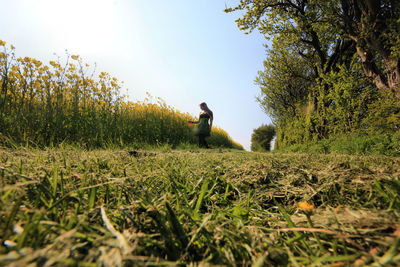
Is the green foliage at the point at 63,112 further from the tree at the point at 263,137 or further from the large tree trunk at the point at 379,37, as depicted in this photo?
the tree at the point at 263,137

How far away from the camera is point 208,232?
0.70m

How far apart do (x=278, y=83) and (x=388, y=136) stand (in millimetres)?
10572

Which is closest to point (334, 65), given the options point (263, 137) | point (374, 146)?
point (374, 146)

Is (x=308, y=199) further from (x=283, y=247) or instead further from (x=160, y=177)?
(x=160, y=177)

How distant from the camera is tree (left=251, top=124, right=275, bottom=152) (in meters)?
22.7

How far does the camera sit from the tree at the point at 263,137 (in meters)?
22.7

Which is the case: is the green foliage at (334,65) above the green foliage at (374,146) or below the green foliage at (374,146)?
above

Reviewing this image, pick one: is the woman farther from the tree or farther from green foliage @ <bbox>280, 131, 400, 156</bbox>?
the tree

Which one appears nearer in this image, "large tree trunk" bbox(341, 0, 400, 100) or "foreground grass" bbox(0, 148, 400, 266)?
"foreground grass" bbox(0, 148, 400, 266)

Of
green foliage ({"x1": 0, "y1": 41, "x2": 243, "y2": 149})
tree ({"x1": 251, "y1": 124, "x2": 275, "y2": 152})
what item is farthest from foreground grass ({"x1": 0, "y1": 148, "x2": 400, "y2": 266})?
tree ({"x1": 251, "y1": 124, "x2": 275, "y2": 152})

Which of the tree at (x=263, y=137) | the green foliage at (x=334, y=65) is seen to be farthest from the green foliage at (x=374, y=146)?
the tree at (x=263, y=137)

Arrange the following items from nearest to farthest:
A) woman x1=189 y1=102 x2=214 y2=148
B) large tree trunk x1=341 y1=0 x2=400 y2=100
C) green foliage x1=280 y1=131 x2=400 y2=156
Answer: green foliage x1=280 y1=131 x2=400 y2=156 < large tree trunk x1=341 y1=0 x2=400 y2=100 < woman x1=189 y1=102 x2=214 y2=148

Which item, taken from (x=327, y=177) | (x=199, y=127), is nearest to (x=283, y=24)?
(x=199, y=127)

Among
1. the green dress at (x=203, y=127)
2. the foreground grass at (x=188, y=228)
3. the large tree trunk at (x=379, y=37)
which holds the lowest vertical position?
A: the foreground grass at (x=188, y=228)
